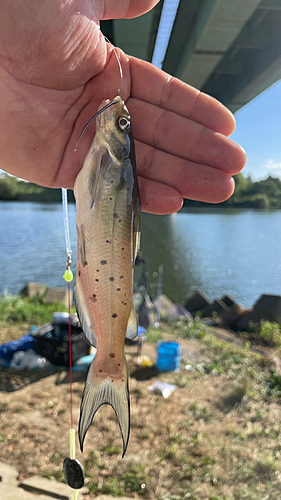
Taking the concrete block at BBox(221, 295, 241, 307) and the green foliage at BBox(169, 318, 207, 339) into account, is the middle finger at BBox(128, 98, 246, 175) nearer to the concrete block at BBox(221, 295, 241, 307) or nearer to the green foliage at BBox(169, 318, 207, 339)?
the green foliage at BBox(169, 318, 207, 339)

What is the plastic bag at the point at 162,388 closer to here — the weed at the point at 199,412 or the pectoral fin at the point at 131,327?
the weed at the point at 199,412

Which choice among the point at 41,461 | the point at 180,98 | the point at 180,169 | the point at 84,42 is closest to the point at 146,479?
the point at 41,461

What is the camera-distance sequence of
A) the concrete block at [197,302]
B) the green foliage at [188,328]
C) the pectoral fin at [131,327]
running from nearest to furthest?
1. the pectoral fin at [131,327]
2. the green foliage at [188,328]
3. the concrete block at [197,302]

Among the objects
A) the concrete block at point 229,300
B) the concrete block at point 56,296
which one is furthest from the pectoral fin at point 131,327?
the concrete block at point 229,300

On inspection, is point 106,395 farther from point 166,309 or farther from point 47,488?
point 166,309

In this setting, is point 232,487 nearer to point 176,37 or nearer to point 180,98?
point 180,98

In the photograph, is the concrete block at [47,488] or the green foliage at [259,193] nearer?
the concrete block at [47,488]

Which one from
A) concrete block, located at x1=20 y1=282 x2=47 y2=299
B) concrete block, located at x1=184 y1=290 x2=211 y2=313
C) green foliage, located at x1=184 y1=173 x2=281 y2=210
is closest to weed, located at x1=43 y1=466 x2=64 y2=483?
green foliage, located at x1=184 y1=173 x2=281 y2=210
